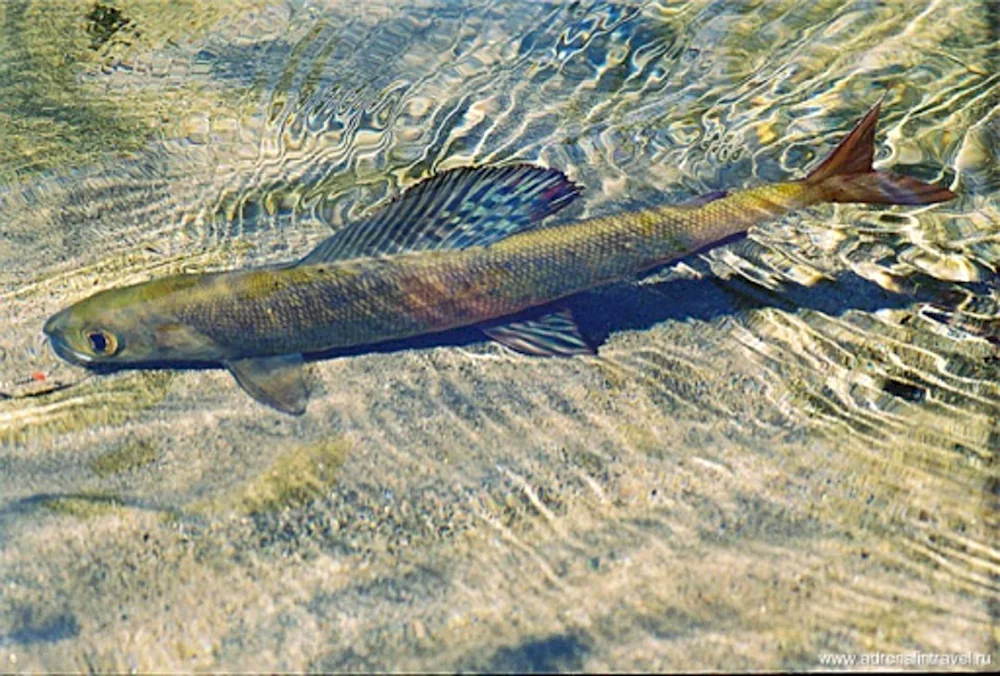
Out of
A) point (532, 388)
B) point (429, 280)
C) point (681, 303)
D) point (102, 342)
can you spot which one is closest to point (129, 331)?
point (102, 342)

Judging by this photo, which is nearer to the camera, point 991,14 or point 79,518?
point 79,518

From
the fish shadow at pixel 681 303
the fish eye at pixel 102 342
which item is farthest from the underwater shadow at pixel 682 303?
the fish eye at pixel 102 342

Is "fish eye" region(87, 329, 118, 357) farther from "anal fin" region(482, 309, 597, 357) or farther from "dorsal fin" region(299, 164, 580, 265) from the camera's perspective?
"anal fin" region(482, 309, 597, 357)

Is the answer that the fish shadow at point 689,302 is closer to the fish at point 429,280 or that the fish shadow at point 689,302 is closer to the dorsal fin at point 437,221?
the fish at point 429,280

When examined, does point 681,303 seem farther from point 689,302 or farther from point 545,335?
point 545,335

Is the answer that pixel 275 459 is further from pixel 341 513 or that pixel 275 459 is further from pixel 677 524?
pixel 677 524

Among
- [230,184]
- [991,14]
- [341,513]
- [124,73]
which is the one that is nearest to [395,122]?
[230,184]
